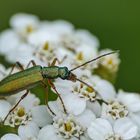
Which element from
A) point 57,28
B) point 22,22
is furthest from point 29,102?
point 22,22

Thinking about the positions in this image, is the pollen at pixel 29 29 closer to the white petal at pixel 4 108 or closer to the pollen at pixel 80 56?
the pollen at pixel 80 56

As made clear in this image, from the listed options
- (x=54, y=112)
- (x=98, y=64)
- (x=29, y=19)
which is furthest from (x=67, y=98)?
(x=29, y=19)

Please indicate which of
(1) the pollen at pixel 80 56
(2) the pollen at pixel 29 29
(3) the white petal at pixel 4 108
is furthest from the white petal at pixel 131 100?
(2) the pollen at pixel 29 29

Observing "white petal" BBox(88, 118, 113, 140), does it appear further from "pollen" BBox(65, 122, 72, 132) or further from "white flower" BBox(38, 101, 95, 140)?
"pollen" BBox(65, 122, 72, 132)

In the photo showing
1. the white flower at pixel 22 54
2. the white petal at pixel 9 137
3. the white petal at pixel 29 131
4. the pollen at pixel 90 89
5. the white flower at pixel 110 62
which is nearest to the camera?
the white petal at pixel 9 137

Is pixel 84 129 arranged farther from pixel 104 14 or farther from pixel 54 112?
pixel 104 14

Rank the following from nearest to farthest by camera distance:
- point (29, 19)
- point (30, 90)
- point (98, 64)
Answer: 1. point (30, 90)
2. point (98, 64)
3. point (29, 19)

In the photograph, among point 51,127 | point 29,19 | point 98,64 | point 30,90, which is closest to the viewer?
point 51,127
